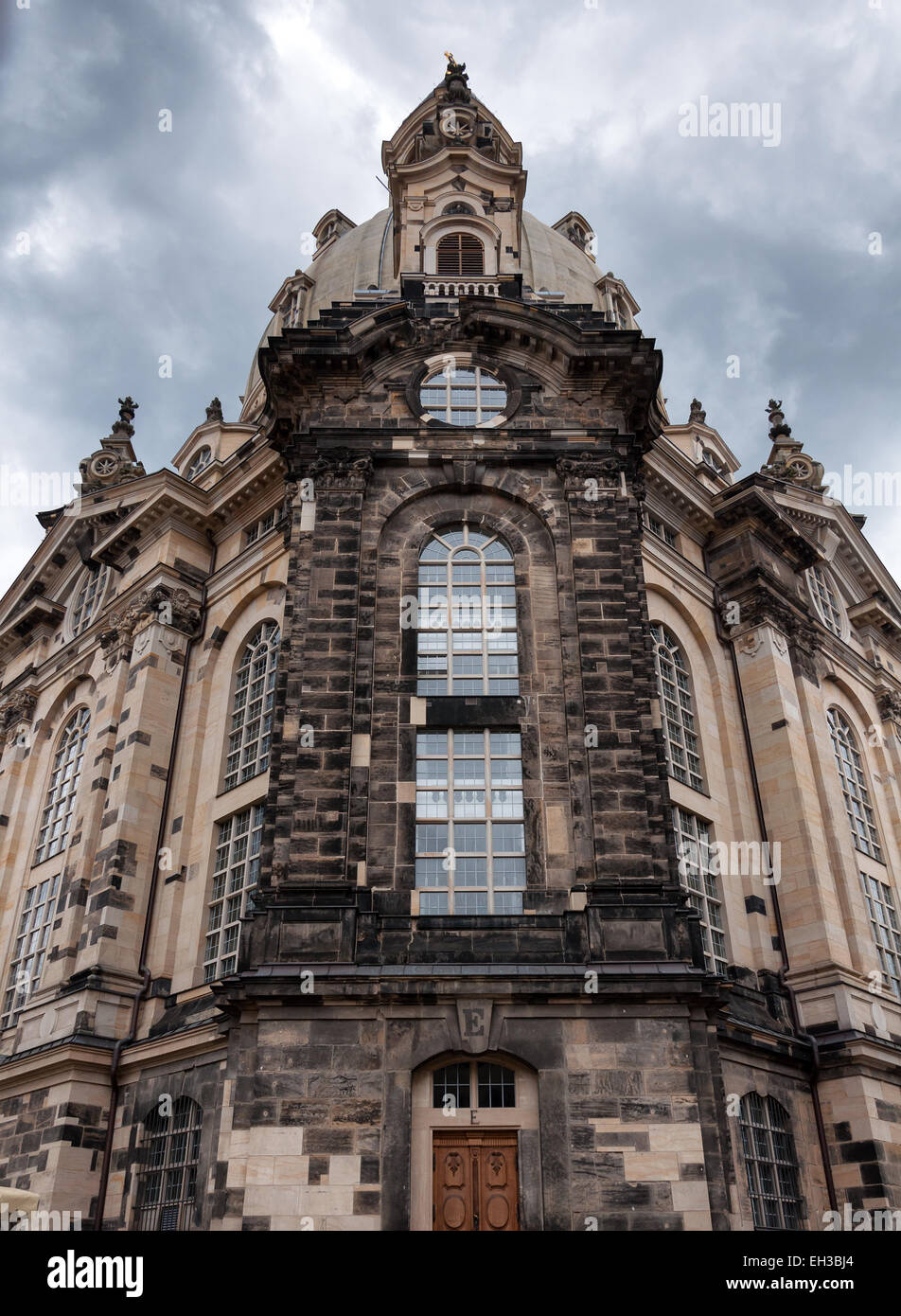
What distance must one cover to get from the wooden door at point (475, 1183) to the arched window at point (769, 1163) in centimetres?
678

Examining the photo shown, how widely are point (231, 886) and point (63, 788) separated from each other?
1063 centimetres

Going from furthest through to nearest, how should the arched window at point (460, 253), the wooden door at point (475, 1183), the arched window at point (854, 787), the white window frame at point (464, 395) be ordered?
the arched window at point (460, 253) → the arched window at point (854, 787) → the white window frame at point (464, 395) → the wooden door at point (475, 1183)

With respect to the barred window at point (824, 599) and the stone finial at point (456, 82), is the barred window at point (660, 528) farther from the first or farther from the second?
the stone finial at point (456, 82)

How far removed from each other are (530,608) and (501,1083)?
415 inches

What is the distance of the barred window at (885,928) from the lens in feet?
100.0

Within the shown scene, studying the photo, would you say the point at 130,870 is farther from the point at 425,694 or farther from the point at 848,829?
the point at 848,829

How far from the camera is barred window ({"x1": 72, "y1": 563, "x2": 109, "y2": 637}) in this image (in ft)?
124

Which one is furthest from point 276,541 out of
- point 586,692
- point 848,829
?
point 848,829

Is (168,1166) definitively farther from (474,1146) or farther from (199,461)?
(199,461)

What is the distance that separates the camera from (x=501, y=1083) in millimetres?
19812

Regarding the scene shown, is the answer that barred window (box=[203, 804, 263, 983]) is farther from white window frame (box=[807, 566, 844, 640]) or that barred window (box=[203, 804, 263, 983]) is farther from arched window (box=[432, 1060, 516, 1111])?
white window frame (box=[807, 566, 844, 640])

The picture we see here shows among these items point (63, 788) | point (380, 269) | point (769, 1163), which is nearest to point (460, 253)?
point (380, 269)

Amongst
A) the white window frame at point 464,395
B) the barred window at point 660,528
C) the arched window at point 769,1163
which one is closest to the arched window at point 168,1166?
the arched window at point 769,1163

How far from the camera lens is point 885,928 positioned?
3142 centimetres
